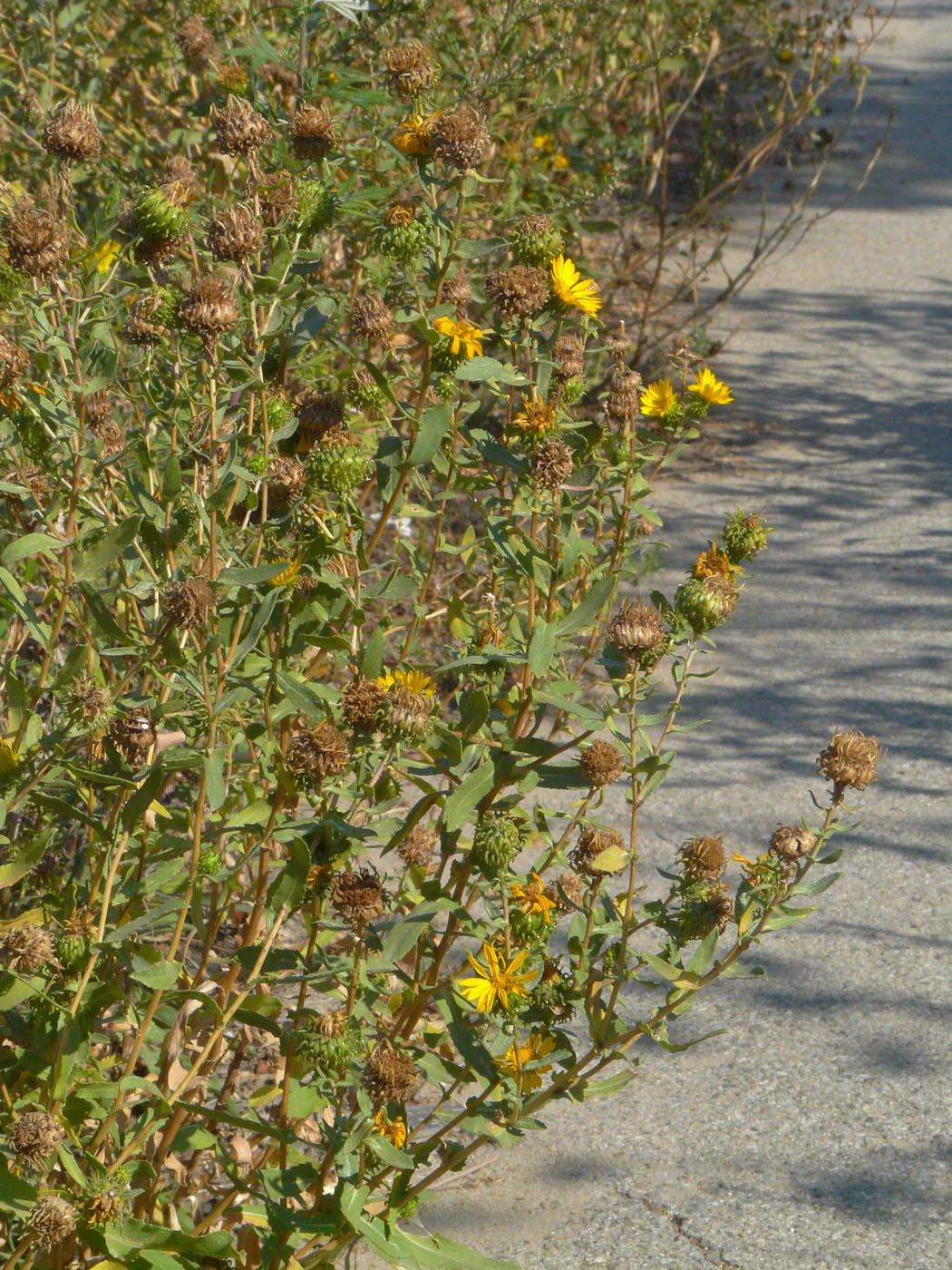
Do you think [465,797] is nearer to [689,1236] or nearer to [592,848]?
[592,848]

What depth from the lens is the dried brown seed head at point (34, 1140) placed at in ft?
4.80

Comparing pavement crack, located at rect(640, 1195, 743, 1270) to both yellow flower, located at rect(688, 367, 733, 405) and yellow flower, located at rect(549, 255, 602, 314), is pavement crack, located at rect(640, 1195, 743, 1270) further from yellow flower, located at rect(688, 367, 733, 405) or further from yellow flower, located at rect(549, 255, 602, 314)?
yellow flower, located at rect(549, 255, 602, 314)

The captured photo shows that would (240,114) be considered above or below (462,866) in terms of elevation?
above

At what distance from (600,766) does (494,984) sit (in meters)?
0.29

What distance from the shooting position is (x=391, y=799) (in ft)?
5.43

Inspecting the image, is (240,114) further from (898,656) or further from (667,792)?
(898,656)

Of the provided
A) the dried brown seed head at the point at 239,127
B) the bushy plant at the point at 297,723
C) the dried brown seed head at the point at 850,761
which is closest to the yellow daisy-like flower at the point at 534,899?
the bushy plant at the point at 297,723

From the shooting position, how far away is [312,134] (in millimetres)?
1771

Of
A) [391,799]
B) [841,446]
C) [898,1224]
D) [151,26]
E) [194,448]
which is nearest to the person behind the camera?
[194,448]

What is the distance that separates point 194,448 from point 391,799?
49cm

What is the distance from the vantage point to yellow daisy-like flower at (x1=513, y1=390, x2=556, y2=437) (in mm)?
1684

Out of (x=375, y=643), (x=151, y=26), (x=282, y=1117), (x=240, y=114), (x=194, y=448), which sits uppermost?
(x=151, y=26)

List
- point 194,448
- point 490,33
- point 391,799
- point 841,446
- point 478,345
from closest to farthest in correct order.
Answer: point 194,448
point 391,799
point 478,345
point 490,33
point 841,446

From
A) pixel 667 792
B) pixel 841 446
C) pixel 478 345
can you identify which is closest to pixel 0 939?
pixel 478 345
